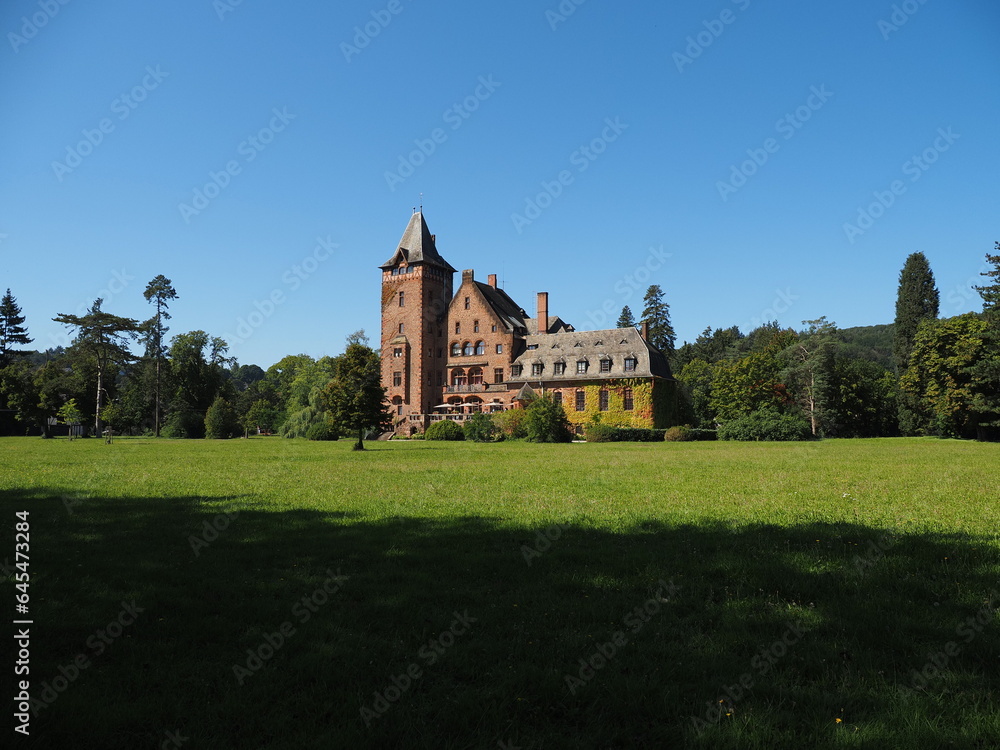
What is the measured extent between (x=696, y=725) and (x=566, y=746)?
81cm

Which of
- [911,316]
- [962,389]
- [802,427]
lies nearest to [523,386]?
[802,427]

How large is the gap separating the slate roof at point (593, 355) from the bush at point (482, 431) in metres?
13.9

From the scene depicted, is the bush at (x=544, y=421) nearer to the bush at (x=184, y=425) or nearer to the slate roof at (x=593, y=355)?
the slate roof at (x=593, y=355)

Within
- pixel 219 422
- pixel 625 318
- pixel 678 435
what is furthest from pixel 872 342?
pixel 219 422

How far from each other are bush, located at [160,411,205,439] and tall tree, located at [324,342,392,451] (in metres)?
33.0

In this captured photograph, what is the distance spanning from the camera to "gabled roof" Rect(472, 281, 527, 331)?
204ft

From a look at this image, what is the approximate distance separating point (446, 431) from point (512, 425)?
5445 mm

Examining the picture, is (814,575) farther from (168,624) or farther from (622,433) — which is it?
(622,433)

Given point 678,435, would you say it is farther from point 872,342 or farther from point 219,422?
point 872,342

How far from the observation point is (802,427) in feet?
149

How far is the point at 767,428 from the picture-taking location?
149ft

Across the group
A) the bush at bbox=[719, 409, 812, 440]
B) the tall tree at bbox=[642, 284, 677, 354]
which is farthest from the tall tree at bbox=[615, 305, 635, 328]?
the bush at bbox=[719, 409, 812, 440]

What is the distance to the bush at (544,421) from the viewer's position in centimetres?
4209

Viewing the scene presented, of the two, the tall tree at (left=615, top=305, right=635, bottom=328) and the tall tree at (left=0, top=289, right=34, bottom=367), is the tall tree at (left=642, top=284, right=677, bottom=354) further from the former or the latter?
the tall tree at (left=0, top=289, right=34, bottom=367)
